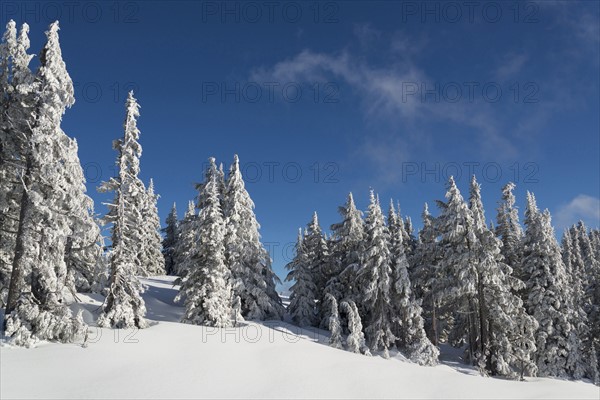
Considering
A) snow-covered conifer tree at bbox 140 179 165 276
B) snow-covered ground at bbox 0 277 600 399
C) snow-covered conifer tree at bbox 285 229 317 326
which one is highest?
snow-covered conifer tree at bbox 140 179 165 276

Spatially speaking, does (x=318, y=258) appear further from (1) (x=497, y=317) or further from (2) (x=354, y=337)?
(1) (x=497, y=317)

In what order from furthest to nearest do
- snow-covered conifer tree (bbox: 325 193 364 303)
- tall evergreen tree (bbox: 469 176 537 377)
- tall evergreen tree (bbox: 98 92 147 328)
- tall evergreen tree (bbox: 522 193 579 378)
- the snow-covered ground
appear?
snow-covered conifer tree (bbox: 325 193 364 303)
tall evergreen tree (bbox: 522 193 579 378)
tall evergreen tree (bbox: 469 176 537 377)
tall evergreen tree (bbox: 98 92 147 328)
the snow-covered ground

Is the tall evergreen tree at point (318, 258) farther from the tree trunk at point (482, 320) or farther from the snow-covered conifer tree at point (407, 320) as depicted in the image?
the tree trunk at point (482, 320)

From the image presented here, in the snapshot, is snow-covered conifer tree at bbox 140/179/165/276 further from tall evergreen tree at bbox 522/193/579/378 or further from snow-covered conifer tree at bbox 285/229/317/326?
tall evergreen tree at bbox 522/193/579/378

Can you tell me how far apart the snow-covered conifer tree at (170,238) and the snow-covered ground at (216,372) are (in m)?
45.2

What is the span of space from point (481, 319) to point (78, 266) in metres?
33.9

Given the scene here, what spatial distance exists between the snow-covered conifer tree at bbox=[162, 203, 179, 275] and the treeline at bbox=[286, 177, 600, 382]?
36.6m

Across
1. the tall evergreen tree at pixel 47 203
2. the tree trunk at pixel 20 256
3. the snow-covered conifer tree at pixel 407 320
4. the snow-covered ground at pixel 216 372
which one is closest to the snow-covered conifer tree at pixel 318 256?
the snow-covered conifer tree at pixel 407 320

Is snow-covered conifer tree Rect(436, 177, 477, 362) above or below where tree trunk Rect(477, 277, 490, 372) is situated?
above

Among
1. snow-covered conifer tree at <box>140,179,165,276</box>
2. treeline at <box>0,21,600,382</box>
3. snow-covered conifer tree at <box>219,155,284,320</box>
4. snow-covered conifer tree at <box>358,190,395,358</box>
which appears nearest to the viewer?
treeline at <box>0,21,600,382</box>

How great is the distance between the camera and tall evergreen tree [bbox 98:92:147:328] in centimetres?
2431

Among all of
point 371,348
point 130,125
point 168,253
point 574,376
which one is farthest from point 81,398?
point 168,253

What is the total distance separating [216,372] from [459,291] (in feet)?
74.4

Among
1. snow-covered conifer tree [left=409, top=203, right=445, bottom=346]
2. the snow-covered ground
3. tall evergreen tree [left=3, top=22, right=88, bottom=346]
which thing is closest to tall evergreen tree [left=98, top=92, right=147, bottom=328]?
the snow-covered ground
